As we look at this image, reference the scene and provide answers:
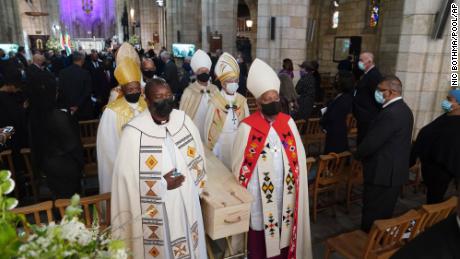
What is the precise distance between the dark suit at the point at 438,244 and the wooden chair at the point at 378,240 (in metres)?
1.33

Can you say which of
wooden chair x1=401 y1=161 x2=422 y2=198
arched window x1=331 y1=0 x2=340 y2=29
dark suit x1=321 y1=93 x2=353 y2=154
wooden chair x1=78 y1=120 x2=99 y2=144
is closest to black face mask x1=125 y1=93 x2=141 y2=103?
wooden chair x1=78 y1=120 x2=99 y2=144

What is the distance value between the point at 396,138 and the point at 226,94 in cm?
237

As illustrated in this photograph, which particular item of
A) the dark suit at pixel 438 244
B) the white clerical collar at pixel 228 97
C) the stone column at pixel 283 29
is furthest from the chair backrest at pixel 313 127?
the dark suit at pixel 438 244

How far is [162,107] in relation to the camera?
2.80 metres

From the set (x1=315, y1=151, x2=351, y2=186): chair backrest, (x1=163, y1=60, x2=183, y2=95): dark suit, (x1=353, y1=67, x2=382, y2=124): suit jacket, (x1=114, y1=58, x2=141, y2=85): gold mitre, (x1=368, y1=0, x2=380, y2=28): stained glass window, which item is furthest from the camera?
(x1=368, y1=0, x2=380, y2=28): stained glass window

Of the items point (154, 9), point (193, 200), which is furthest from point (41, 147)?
point (154, 9)

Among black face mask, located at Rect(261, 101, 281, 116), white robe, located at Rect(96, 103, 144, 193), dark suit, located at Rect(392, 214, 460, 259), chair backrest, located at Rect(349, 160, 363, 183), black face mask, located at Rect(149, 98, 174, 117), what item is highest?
black face mask, located at Rect(149, 98, 174, 117)

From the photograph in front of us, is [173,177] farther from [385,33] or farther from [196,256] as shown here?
[385,33]

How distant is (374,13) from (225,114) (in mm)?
13930

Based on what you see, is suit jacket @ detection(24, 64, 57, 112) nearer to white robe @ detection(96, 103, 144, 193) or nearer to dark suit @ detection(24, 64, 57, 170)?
dark suit @ detection(24, 64, 57, 170)

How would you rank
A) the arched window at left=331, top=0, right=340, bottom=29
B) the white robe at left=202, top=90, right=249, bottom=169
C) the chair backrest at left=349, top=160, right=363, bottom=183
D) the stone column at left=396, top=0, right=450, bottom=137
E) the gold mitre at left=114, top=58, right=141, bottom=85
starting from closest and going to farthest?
the gold mitre at left=114, top=58, right=141, bottom=85
the chair backrest at left=349, top=160, right=363, bottom=183
the white robe at left=202, top=90, right=249, bottom=169
the stone column at left=396, top=0, right=450, bottom=137
the arched window at left=331, top=0, right=340, bottom=29

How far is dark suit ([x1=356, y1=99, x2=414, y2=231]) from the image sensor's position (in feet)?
11.7

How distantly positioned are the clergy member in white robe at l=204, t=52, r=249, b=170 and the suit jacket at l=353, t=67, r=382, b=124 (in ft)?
6.18

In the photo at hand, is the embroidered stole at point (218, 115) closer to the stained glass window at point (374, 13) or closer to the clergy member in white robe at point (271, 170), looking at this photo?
the clergy member in white robe at point (271, 170)
